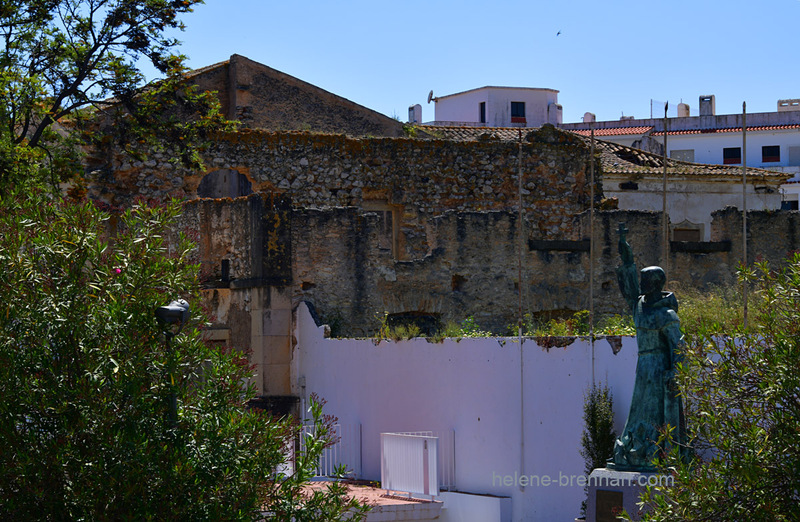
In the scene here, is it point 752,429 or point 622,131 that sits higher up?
point 622,131

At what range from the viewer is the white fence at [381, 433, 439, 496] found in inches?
535

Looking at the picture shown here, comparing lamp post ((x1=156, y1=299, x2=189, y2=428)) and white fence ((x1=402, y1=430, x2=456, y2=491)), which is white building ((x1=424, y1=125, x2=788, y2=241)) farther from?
lamp post ((x1=156, y1=299, x2=189, y2=428))

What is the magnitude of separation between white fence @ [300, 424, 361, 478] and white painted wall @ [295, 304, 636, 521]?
0.35 ft

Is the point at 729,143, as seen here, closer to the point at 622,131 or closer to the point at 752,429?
the point at 622,131

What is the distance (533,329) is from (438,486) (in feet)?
8.78

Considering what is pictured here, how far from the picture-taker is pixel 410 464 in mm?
13758

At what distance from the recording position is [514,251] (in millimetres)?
18078

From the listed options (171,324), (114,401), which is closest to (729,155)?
(171,324)

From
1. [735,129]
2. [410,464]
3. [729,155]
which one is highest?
[735,129]

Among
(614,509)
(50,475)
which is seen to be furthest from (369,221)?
(50,475)

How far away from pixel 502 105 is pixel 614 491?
34.6m

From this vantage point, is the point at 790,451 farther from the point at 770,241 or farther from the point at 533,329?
the point at 770,241

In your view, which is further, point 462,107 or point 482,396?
point 462,107

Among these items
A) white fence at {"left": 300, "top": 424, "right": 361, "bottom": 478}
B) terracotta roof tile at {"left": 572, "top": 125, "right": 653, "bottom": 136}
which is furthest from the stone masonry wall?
terracotta roof tile at {"left": 572, "top": 125, "right": 653, "bottom": 136}
